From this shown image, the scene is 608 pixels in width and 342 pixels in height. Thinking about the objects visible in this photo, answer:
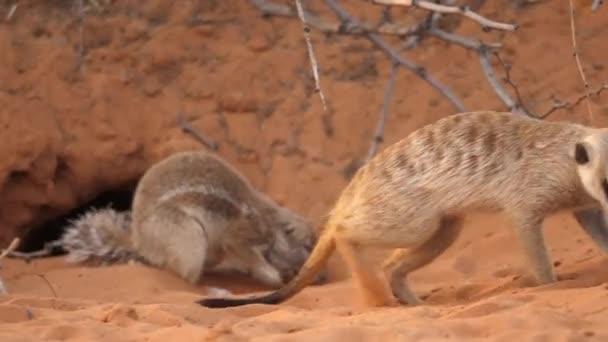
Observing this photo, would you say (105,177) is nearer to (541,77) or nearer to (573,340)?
(541,77)

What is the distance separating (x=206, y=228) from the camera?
7980mm

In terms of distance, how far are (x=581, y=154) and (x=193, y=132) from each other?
3.88 m

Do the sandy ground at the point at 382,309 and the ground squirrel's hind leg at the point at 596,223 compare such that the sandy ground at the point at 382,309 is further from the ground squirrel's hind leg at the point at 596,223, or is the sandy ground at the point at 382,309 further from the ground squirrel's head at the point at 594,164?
the ground squirrel's head at the point at 594,164

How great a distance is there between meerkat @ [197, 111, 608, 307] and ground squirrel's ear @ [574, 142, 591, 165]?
58 mm

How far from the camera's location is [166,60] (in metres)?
9.10

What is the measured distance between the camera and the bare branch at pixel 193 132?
900 centimetres

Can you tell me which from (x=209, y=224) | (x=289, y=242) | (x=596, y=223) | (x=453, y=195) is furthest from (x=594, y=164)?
(x=209, y=224)

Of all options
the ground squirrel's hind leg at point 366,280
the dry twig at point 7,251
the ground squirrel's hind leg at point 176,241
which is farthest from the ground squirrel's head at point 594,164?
the ground squirrel's hind leg at point 176,241

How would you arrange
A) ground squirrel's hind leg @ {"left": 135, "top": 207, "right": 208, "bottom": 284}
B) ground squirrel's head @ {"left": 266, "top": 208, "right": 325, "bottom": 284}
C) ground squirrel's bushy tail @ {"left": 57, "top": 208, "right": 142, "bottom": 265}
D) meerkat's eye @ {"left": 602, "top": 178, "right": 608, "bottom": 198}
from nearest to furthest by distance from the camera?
1. meerkat's eye @ {"left": 602, "top": 178, "right": 608, "bottom": 198}
2. ground squirrel's hind leg @ {"left": 135, "top": 207, "right": 208, "bottom": 284}
3. ground squirrel's head @ {"left": 266, "top": 208, "right": 325, "bottom": 284}
4. ground squirrel's bushy tail @ {"left": 57, "top": 208, "right": 142, "bottom": 265}

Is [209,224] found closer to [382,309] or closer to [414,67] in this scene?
[414,67]

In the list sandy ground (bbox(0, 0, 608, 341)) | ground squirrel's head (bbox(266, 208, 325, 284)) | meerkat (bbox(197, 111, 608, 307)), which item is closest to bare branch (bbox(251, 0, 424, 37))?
sandy ground (bbox(0, 0, 608, 341))

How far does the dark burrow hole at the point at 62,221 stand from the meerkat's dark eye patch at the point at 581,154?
4317 millimetres

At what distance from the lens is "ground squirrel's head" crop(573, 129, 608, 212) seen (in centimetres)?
565

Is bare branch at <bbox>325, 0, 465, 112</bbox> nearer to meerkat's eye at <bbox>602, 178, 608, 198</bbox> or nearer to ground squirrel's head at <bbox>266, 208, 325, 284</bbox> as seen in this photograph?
ground squirrel's head at <bbox>266, 208, 325, 284</bbox>
